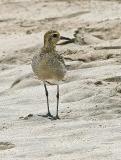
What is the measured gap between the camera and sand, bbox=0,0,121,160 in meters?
7.09

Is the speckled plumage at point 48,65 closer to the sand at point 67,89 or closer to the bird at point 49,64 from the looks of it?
the bird at point 49,64

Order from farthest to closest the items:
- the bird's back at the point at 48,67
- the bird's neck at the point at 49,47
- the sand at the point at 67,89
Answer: the bird's neck at the point at 49,47 → the bird's back at the point at 48,67 → the sand at the point at 67,89

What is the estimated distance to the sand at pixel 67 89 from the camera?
709cm

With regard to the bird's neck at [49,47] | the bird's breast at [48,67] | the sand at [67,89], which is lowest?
the sand at [67,89]

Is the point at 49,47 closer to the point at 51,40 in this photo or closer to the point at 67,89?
the point at 51,40

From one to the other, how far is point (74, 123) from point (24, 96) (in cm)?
191

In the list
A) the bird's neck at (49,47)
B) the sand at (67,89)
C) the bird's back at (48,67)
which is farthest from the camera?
the bird's neck at (49,47)

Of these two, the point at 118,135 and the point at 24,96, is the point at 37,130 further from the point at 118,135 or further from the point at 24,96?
the point at 24,96

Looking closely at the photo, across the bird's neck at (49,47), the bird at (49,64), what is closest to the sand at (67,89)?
the bird at (49,64)

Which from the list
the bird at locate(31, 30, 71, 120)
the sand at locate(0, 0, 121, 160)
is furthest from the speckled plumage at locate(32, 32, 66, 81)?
the sand at locate(0, 0, 121, 160)

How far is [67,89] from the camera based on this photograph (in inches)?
385

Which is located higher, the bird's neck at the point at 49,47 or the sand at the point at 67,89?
the bird's neck at the point at 49,47

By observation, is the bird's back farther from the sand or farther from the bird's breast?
the sand

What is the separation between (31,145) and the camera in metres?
7.18
